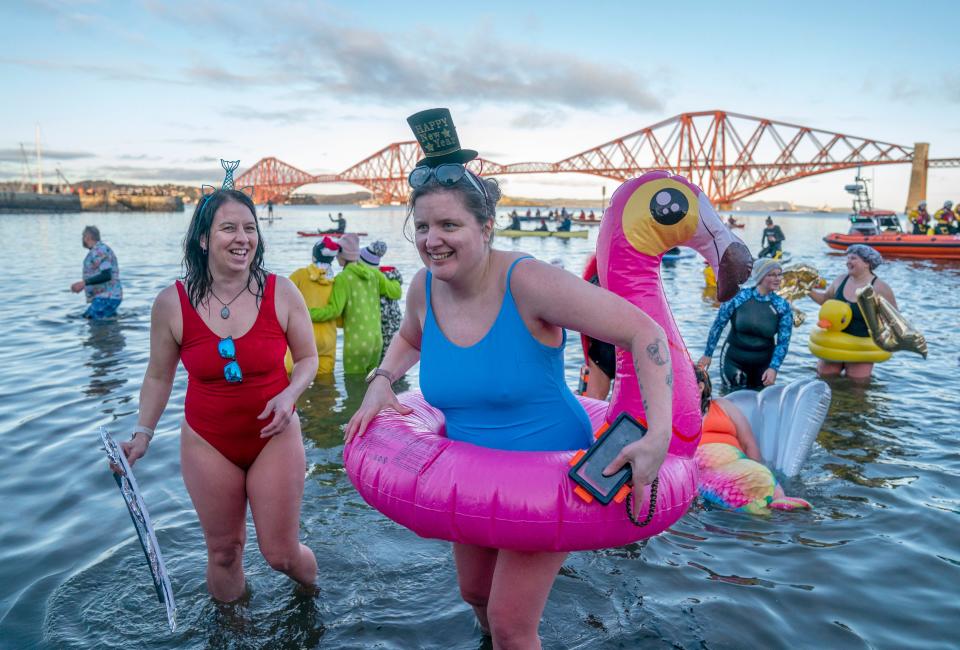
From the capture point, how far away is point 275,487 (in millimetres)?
2922

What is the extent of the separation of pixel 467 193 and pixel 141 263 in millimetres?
25869

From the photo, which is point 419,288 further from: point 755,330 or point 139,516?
point 755,330

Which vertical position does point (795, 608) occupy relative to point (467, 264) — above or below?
below

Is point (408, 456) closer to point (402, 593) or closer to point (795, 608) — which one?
point (402, 593)

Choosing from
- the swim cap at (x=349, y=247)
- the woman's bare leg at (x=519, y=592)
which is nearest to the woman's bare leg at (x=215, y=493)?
the woman's bare leg at (x=519, y=592)

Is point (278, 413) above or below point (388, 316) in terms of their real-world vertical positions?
above

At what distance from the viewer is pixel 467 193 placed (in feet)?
7.32

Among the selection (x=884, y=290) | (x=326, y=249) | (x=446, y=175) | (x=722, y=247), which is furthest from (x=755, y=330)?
(x=446, y=175)

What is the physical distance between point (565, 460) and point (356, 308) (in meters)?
5.39

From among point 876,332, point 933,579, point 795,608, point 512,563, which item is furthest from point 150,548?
point 876,332

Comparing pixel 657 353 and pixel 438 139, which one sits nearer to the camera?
pixel 657 353

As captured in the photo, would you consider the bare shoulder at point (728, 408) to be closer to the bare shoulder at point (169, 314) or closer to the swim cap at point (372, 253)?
the bare shoulder at point (169, 314)

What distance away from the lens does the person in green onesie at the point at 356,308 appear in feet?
23.8

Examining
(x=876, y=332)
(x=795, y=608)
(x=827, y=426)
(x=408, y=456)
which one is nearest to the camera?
(x=408, y=456)
